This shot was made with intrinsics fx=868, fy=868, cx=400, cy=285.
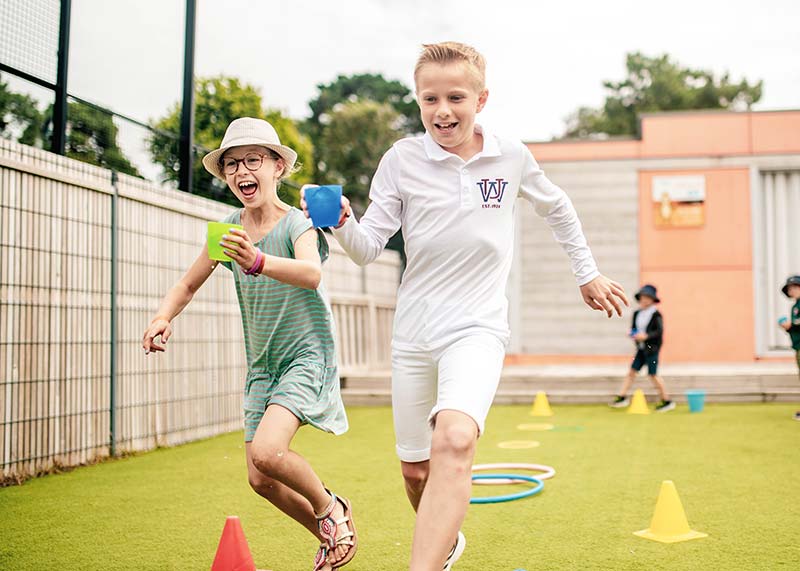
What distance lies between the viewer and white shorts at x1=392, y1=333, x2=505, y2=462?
2.96 metres

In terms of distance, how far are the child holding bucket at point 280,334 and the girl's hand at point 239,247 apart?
49cm

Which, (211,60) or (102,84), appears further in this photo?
(211,60)

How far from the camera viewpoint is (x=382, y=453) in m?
7.77

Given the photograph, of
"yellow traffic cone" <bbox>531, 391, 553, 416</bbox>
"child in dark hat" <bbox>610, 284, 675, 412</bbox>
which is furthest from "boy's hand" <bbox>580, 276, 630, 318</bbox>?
"child in dark hat" <bbox>610, 284, 675, 412</bbox>

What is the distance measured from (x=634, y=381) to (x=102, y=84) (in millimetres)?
8072

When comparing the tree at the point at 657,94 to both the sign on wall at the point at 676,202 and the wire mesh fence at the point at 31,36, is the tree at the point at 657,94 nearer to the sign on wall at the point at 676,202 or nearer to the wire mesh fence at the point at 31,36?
the sign on wall at the point at 676,202

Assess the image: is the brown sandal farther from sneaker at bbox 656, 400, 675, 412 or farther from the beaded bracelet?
sneaker at bbox 656, 400, 675, 412

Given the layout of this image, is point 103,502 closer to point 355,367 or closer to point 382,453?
point 382,453

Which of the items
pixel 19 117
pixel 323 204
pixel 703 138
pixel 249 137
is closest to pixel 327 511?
pixel 323 204

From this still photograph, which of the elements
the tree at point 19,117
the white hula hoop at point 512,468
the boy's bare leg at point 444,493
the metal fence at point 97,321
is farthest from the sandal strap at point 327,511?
the tree at point 19,117

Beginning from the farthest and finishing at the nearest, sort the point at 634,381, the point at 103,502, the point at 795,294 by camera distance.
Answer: the point at 634,381 → the point at 795,294 → the point at 103,502

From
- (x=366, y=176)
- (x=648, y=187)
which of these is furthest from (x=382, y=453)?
(x=366, y=176)

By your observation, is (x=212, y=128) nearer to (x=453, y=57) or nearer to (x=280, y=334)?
(x=280, y=334)

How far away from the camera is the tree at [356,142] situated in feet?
141
